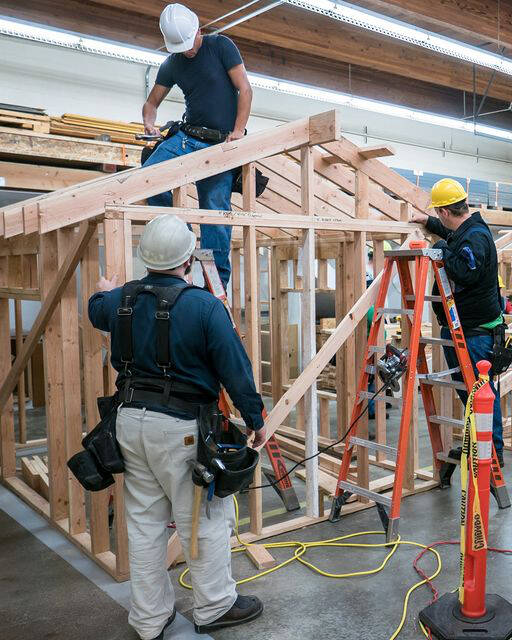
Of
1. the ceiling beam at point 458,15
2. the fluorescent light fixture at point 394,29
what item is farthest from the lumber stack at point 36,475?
the ceiling beam at point 458,15

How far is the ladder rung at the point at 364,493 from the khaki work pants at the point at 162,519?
4.29ft

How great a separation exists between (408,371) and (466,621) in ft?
5.07

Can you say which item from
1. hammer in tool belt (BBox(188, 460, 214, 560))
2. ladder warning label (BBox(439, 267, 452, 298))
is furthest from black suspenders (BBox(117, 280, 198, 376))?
ladder warning label (BBox(439, 267, 452, 298))

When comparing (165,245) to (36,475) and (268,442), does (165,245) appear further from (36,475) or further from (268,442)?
(36,475)

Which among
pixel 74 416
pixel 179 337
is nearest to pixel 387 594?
pixel 179 337

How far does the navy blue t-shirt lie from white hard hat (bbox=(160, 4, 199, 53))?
165mm

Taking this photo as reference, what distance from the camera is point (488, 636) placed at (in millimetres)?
A: 2854

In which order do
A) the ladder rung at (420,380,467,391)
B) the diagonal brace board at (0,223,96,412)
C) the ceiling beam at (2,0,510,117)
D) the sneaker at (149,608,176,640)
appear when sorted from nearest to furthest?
the sneaker at (149,608,176,640)
the diagonal brace board at (0,223,96,412)
the ladder rung at (420,380,467,391)
the ceiling beam at (2,0,510,117)

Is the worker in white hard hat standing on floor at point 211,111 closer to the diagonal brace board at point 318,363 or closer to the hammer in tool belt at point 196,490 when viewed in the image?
the diagonal brace board at point 318,363

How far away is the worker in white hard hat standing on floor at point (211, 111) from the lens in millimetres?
3982

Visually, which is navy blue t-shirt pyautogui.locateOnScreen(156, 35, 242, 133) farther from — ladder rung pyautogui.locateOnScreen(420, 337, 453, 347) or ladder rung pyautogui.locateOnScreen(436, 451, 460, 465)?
ladder rung pyautogui.locateOnScreen(436, 451, 460, 465)

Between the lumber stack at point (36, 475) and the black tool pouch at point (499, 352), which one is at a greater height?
the black tool pouch at point (499, 352)

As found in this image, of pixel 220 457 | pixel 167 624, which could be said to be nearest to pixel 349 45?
pixel 220 457

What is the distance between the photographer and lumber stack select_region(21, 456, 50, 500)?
5045mm
